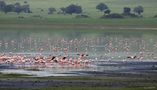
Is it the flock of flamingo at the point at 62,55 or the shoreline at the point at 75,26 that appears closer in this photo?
the flock of flamingo at the point at 62,55

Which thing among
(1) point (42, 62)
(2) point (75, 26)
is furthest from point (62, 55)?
(2) point (75, 26)

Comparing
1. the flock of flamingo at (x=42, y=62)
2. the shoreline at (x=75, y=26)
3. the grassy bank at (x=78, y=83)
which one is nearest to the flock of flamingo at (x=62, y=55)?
the flock of flamingo at (x=42, y=62)

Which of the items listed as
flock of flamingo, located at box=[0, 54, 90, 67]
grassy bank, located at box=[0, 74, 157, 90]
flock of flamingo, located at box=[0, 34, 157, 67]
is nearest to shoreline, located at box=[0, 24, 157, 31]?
flock of flamingo, located at box=[0, 34, 157, 67]

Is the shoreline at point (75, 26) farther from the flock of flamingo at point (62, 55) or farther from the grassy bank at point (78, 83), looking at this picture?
the grassy bank at point (78, 83)

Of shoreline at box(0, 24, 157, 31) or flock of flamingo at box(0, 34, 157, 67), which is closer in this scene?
flock of flamingo at box(0, 34, 157, 67)

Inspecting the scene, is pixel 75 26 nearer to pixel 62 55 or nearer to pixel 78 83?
pixel 62 55

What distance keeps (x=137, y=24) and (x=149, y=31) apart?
41.7 feet

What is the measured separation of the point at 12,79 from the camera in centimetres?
5034

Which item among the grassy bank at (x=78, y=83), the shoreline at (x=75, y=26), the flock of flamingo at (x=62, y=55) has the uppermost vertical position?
the grassy bank at (x=78, y=83)

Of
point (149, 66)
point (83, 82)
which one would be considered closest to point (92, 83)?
point (83, 82)

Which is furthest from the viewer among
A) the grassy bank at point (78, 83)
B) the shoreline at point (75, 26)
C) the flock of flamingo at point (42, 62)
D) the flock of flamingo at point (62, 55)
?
the shoreline at point (75, 26)

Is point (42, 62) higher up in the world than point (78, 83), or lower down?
lower down

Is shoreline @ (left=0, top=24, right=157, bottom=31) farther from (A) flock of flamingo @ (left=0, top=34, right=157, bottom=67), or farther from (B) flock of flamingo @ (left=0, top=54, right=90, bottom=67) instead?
(B) flock of flamingo @ (left=0, top=54, right=90, bottom=67)

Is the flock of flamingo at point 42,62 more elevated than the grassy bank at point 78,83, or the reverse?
the grassy bank at point 78,83
